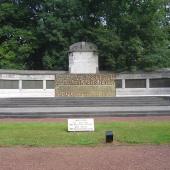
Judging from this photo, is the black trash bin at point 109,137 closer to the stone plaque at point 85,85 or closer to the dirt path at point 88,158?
the dirt path at point 88,158

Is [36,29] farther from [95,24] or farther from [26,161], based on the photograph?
[26,161]

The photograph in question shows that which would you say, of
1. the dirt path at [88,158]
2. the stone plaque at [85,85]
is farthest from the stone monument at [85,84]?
the dirt path at [88,158]

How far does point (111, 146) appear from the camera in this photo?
481 inches

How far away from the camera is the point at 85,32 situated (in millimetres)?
34594

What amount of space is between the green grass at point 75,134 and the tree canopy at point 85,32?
1559 centimetres

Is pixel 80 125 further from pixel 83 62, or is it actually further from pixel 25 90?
pixel 83 62

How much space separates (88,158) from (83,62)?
69.6 feet

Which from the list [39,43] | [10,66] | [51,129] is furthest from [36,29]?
[51,129]

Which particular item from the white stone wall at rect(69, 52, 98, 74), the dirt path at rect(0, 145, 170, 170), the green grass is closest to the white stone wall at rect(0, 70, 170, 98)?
the white stone wall at rect(69, 52, 98, 74)

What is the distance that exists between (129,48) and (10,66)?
33.8 feet

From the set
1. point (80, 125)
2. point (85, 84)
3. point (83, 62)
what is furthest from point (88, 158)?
point (83, 62)

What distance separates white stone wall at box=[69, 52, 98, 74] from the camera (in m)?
31.1

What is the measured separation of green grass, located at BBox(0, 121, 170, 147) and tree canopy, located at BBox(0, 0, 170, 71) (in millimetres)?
15588

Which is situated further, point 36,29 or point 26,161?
point 36,29
